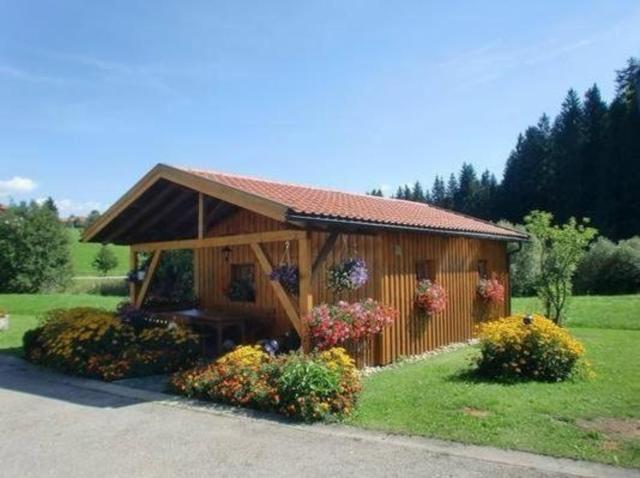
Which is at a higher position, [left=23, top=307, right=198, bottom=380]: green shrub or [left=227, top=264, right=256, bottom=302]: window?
[left=227, top=264, right=256, bottom=302]: window

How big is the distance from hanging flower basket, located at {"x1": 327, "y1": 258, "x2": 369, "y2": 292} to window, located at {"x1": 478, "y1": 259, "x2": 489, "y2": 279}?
6292mm

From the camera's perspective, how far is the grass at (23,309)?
49.2 feet

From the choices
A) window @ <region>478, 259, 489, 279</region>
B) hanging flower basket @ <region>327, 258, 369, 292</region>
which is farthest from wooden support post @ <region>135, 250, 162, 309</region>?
window @ <region>478, 259, 489, 279</region>

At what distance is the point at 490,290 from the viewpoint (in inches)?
595

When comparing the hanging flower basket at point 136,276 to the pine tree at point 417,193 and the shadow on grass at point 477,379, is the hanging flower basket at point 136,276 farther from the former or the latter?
the pine tree at point 417,193

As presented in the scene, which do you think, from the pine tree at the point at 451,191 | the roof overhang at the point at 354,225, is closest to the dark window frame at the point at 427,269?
the roof overhang at the point at 354,225

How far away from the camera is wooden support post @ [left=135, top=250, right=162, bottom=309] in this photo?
523 inches

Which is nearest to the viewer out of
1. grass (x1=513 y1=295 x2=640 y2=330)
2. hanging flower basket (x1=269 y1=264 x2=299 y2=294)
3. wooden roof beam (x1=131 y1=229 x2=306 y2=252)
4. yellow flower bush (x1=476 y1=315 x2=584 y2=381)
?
yellow flower bush (x1=476 y1=315 x2=584 y2=381)

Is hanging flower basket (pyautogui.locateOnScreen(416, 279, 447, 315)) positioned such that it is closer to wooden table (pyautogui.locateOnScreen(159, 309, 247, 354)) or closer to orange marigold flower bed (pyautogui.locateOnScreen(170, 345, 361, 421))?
wooden table (pyautogui.locateOnScreen(159, 309, 247, 354))

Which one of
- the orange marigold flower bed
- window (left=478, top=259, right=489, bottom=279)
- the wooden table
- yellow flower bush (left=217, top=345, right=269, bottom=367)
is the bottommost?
the orange marigold flower bed

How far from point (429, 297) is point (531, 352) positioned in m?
3.18

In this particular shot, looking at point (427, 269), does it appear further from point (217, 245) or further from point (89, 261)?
point (89, 261)

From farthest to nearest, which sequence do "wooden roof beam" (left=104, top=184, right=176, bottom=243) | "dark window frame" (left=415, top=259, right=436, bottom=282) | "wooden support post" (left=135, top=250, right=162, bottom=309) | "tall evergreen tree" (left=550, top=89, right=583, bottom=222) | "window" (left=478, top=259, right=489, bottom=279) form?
"tall evergreen tree" (left=550, top=89, right=583, bottom=222)
"window" (left=478, top=259, right=489, bottom=279)
"wooden support post" (left=135, top=250, right=162, bottom=309)
"dark window frame" (left=415, top=259, right=436, bottom=282)
"wooden roof beam" (left=104, top=184, right=176, bottom=243)

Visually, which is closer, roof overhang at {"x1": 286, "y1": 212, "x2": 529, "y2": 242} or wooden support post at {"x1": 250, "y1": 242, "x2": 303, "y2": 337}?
roof overhang at {"x1": 286, "y1": 212, "x2": 529, "y2": 242}
